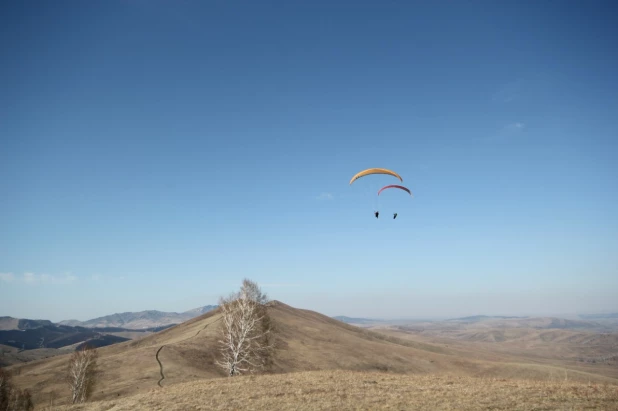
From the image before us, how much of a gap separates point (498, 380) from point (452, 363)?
6540 cm

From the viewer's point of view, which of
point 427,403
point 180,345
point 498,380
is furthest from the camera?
point 180,345

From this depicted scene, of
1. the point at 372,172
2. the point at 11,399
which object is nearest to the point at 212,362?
the point at 11,399

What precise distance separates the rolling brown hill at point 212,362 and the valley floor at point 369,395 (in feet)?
68.1

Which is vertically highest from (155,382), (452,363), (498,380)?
(498,380)

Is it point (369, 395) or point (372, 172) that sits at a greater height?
point (372, 172)

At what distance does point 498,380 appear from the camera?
1023 inches

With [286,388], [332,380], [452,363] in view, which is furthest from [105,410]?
[452,363]

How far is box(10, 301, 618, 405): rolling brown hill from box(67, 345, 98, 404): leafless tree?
1.60m

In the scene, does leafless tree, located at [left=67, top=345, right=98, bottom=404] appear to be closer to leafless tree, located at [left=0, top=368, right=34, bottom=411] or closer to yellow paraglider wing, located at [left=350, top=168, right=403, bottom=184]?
leafless tree, located at [left=0, top=368, right=34, bottom=411]

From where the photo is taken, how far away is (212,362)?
5356 centimetres

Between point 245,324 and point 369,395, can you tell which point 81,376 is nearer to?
point 245,324

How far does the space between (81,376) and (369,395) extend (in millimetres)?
40455

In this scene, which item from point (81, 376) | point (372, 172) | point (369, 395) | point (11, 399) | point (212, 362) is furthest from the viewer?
point (212, 362)

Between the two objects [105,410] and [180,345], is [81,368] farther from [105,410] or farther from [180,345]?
[105,410]
